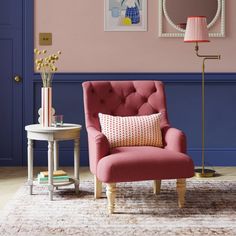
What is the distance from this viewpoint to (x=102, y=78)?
4660 mm

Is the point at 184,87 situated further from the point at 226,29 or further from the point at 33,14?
the point at 33,14

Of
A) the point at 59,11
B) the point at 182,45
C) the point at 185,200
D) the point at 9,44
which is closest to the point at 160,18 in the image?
the point at 182,45

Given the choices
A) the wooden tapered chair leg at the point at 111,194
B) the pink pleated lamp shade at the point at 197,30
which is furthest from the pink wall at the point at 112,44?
the wooden tapered chair leg at the point at 111,194

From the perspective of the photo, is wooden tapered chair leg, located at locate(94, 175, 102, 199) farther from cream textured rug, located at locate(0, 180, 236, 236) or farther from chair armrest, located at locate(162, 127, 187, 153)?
chair armrest, located at locate(162, 127, 187, 153)

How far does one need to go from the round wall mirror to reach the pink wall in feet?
0.38

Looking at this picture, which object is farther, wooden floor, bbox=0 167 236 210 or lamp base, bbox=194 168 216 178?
lamp base, bbox=194 168 216 178

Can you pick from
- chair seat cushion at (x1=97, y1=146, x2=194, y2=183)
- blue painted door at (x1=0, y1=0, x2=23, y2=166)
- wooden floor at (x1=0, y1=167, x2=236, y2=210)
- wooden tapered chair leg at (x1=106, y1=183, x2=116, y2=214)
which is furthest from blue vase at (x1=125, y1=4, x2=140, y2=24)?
wooden tapered chair leg at (x1=106, y1=183, x2=116, y2=214)

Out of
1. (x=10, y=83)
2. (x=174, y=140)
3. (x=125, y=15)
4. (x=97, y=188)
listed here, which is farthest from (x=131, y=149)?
(x=10, y=83)

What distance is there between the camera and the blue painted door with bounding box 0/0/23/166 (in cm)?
465

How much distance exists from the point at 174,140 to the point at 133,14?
1812 millimetres

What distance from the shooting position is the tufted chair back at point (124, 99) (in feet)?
11.7

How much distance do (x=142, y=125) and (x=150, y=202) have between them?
535mm

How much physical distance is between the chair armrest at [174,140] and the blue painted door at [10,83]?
182 centimetres

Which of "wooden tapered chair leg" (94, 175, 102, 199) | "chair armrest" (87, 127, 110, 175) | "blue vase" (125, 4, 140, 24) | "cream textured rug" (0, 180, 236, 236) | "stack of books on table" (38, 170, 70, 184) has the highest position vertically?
"blue vase" (125, 4, 140, 24)
